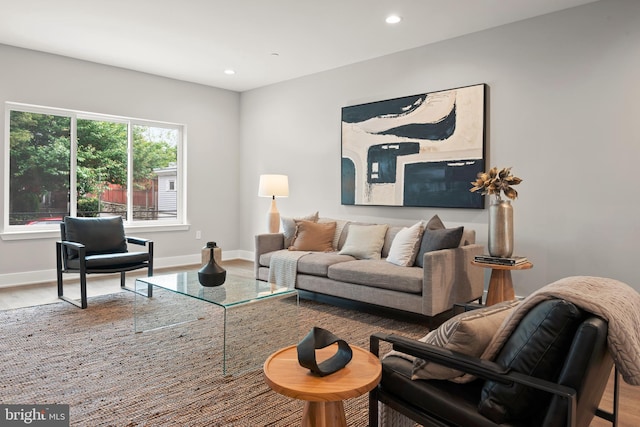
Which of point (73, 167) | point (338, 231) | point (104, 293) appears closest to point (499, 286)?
point (338, 231)

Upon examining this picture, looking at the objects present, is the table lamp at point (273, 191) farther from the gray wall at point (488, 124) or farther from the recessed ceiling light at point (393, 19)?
the recessed ceiling light at point (393, 19)

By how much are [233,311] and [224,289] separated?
287mm

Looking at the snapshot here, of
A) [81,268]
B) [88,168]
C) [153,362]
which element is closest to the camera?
[153,362]

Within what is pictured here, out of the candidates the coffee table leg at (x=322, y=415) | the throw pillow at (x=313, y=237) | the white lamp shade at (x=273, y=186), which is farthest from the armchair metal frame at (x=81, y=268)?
the coffee table leg at (x=322, y=415)

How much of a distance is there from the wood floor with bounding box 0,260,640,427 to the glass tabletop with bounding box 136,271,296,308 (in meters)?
1.66

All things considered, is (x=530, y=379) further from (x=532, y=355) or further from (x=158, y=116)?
(x=158, y=116)

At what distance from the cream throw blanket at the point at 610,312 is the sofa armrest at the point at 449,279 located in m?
1.87

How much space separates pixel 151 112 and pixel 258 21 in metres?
2.63

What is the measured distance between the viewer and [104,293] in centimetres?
454

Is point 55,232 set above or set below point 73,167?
below

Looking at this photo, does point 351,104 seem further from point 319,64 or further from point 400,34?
point 400,34

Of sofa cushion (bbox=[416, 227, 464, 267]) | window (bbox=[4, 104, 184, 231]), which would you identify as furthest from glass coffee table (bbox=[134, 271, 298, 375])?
window (bbox=[4, 104, 184, 231])

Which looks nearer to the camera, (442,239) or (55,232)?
(442,239)

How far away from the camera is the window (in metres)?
4.93
